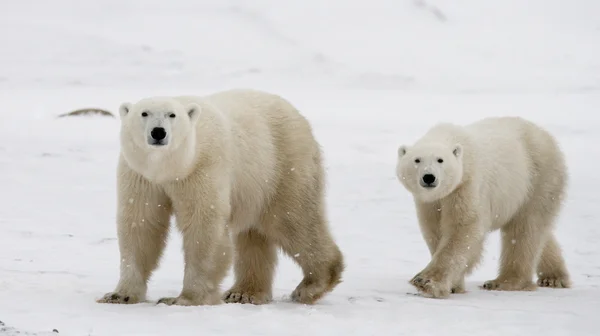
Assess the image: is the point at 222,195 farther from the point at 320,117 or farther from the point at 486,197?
the point at 320,117

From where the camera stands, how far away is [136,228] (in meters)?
5.07

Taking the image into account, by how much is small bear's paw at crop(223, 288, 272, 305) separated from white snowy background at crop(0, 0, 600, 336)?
0.29m

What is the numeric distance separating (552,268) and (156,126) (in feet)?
13.4

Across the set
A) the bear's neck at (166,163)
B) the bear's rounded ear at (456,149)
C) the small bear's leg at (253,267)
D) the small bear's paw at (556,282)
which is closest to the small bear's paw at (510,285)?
the small bear's paw at (556,282)

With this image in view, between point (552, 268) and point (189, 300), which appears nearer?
point (189, 300)

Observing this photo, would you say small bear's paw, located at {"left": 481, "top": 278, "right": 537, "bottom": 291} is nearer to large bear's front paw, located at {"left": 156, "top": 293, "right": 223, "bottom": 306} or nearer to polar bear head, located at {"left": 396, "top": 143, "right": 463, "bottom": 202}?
polar bear head, located at {"left": 396, "top": 143, "right": 463, "bottom": 202}

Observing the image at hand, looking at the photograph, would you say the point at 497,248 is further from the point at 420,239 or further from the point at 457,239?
the point at 457,239

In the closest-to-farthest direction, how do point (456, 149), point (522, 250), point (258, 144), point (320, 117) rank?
point (258, 144), point (456, 149), point (522, 250), point (320, 117)

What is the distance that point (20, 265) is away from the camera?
6.84 meters

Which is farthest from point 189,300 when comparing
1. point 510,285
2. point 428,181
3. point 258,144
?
point 510,285

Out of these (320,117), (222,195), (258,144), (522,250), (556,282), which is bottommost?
(556,282)

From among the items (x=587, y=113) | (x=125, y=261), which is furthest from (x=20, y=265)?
(x=587, y=113)

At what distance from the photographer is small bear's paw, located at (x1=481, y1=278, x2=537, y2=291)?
23.4ft

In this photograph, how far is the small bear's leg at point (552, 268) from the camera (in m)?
7.62
